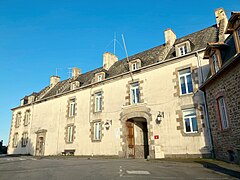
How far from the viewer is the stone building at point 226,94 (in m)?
8.96

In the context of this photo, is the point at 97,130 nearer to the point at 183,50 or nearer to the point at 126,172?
the point at 183,50

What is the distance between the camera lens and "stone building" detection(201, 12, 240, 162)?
8.96m

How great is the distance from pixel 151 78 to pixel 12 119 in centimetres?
2201

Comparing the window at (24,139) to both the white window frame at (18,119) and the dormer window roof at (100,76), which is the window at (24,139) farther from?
the dormer window roof at (100,76)

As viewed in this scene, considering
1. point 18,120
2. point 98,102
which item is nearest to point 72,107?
point 98,102

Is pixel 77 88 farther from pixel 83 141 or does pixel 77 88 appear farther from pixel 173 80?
pixel 173 80

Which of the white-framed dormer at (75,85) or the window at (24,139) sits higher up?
the white-framed dormer at (75,85)

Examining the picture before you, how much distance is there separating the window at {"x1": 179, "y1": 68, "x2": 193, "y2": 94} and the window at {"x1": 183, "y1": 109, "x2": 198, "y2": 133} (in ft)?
4.48

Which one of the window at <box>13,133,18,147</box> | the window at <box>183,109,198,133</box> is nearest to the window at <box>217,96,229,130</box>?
the window at <box>183,109,198,133</box>

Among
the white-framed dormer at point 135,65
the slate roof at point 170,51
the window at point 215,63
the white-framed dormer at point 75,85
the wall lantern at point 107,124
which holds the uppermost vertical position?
the slate roof at point 170,51

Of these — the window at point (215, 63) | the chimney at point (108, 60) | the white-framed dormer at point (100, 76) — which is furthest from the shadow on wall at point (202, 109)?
the chimney at point (108, 60)

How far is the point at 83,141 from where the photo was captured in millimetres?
18656

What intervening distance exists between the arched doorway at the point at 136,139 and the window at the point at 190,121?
4.34 m

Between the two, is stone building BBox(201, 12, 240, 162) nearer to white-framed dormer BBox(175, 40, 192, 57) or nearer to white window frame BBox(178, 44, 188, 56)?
white-framed dormer BBox(175, 40, 192, 57)
